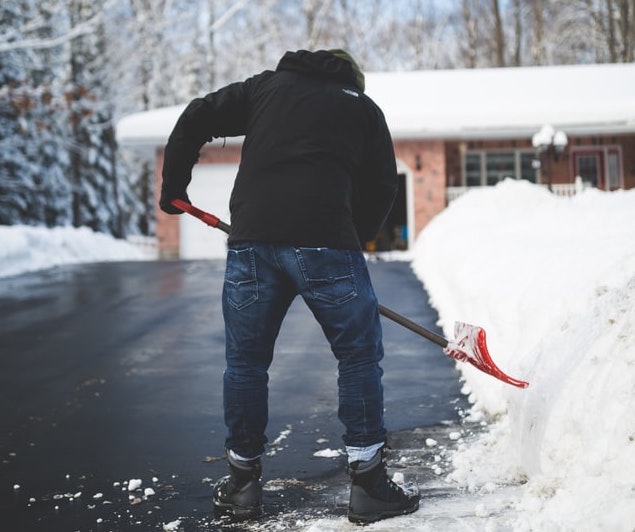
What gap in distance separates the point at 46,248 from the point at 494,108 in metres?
11.2

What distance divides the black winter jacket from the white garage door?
15.2 m

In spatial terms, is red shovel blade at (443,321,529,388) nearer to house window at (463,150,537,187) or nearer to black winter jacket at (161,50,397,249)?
black winter jacket at (161,50,397,249)

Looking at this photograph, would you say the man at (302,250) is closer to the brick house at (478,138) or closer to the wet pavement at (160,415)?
the wet pavement at (160,415)

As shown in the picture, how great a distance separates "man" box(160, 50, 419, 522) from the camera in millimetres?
2760

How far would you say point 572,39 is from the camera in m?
32.5

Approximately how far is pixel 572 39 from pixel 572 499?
33.6 metres

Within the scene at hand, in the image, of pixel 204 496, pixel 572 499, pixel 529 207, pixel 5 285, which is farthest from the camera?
pixel 529 207

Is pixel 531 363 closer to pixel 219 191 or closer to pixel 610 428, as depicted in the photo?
pixel 610 428

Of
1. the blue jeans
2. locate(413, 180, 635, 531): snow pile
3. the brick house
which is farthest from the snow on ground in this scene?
the brick house

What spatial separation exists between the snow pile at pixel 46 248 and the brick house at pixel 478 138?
1968 millimetres

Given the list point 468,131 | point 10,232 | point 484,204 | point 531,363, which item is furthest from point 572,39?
point 531,363

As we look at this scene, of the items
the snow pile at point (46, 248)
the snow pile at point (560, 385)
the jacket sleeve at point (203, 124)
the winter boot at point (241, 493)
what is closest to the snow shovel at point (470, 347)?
the snow pile at point (560, 385)

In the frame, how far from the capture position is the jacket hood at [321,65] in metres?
2.90

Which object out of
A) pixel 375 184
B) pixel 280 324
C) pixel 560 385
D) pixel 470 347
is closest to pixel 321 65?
pixel 375 184
